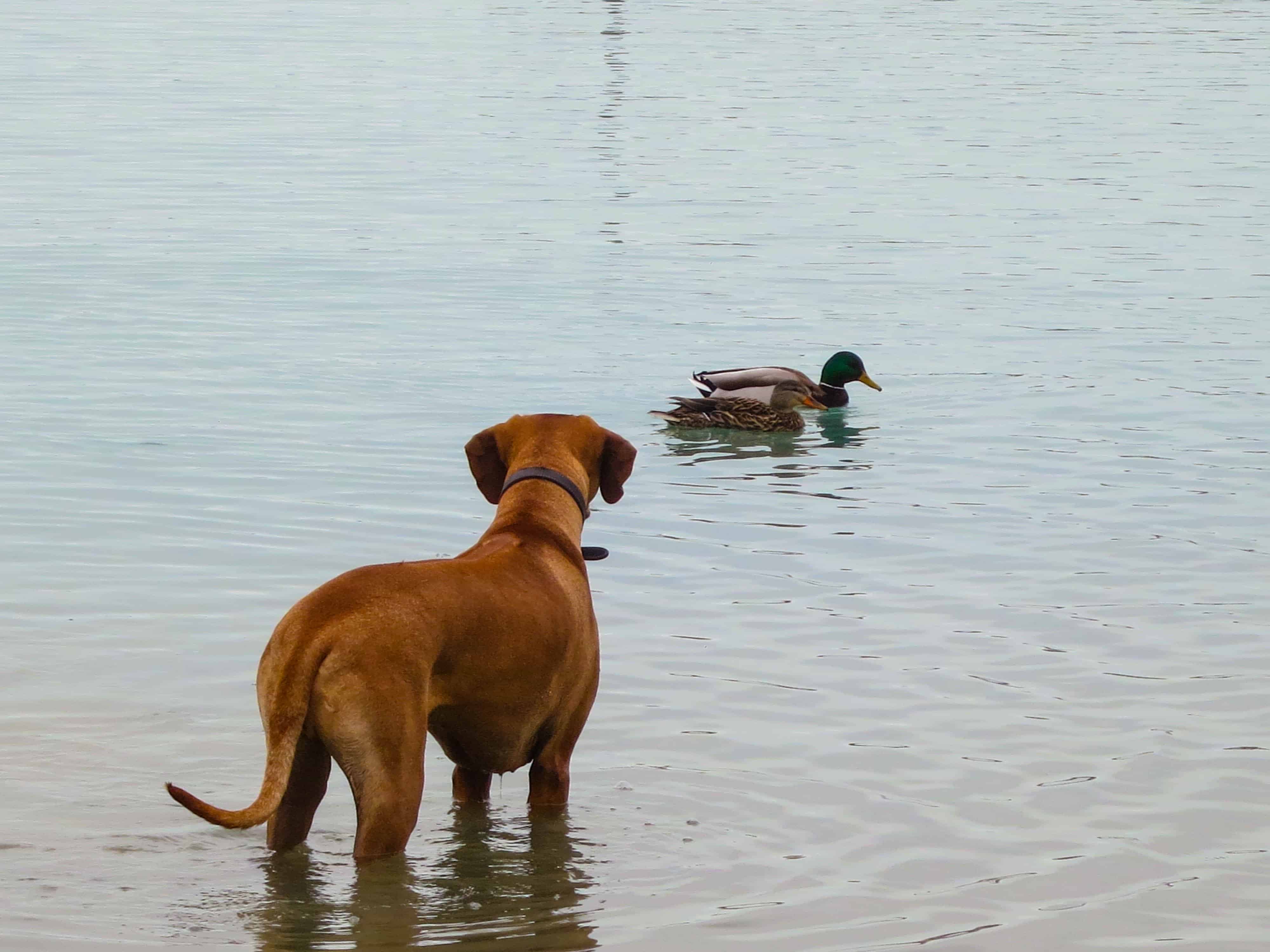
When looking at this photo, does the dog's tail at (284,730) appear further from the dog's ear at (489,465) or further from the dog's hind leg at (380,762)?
the dog's ear at (489,465)

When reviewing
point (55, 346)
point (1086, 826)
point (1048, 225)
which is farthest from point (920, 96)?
point (1086, 826)

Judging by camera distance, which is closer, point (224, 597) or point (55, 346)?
point (224, 597)

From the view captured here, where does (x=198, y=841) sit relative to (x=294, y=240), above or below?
below

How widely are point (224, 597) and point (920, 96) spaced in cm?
3248

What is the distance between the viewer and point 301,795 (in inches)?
224

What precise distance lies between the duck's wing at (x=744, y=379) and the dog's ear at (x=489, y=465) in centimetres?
777

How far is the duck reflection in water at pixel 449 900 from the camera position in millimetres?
5512

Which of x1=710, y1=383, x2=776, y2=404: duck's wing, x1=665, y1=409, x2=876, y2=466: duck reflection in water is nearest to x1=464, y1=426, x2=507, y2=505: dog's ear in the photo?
x1=665, y1=409, x2=876, y2=466: duck reflection in water

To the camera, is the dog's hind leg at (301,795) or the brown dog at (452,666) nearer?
the brown dog at (452,666)

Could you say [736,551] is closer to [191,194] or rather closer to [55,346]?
[55,346]

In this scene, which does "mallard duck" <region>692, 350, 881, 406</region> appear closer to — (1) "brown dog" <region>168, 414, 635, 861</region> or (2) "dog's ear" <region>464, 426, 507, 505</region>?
(2) "dog's ear" <region>464, 426, 507, 505</region>

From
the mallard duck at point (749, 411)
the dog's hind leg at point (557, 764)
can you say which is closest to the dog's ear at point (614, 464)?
the dog's hind leg at point (557, 764)

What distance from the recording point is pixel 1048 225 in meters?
24.0

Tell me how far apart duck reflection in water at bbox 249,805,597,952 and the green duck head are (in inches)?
366
